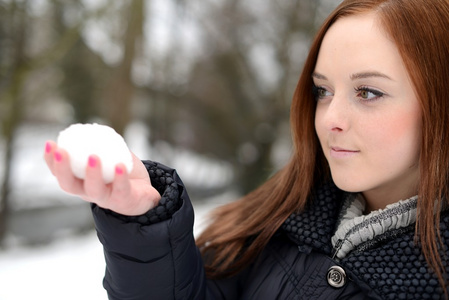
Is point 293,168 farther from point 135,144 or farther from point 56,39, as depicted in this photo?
point 135,144

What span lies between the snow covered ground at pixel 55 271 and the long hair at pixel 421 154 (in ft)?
5.46

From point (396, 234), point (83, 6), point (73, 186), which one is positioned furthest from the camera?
point (83, 6)

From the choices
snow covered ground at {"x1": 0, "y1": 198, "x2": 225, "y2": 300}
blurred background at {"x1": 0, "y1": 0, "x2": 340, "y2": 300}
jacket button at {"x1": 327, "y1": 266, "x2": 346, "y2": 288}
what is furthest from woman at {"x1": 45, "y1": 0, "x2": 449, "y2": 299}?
blurred background at {"x1": 0, "y1": 0, "x2": 340, "y2": 300}

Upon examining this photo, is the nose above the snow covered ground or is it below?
above

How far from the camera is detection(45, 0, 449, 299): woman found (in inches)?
48.3

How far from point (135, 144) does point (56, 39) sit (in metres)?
2.05

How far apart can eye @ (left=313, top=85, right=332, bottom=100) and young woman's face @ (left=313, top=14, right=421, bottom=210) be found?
6 centimetres

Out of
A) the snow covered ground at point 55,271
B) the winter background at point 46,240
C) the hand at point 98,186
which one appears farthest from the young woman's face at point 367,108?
the winter background at point 46,240

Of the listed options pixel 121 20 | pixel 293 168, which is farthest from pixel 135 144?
pixel 293 168

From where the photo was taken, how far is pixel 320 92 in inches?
60.0

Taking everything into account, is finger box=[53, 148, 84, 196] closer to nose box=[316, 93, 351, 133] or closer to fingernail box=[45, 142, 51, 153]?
fingernail box=[45, 142, 51, 153]

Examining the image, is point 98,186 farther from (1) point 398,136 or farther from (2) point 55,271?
(2) point 55,271

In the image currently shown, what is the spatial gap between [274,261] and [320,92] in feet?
1.95

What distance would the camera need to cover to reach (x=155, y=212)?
4.01 feet
